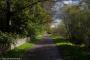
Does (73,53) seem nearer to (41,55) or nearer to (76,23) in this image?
(41,55)

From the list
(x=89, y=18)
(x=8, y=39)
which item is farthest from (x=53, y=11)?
(x=8, y=39)

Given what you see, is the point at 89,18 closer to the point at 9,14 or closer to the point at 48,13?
the point at 9,14

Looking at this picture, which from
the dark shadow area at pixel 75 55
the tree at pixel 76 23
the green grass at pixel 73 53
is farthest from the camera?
the tree at pixel 76 23

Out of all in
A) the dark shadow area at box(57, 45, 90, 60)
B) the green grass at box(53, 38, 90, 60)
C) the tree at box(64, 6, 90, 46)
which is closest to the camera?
the dark shadow area at box(57, 45, 90, 60)

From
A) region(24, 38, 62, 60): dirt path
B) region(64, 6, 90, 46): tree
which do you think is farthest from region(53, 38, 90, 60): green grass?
region(64, 6, 90, 46): tree

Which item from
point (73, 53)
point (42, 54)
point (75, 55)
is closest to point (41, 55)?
point (42, 54)

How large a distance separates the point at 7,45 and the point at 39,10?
18.9 meters

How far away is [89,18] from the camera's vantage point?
28.2 metres

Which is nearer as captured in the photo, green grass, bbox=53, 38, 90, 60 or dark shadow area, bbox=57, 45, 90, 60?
dark shadow area, bbox=57, 45, 90, 60

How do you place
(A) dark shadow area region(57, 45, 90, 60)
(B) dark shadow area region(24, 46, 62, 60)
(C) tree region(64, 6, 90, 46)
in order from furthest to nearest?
(C) tree region(64, 6, 90, 46)
(A) dark shadow area region(57, 45, 90, 60)
(B) dark shadow area region(24, 46, 62, 60)

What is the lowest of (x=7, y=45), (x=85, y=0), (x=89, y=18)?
(x=7, y=45)

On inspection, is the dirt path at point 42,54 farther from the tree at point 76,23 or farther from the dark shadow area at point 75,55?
the tree at point 76,23

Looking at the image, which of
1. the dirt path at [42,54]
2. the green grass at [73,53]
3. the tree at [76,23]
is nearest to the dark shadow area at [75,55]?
the green grass at [73,53]

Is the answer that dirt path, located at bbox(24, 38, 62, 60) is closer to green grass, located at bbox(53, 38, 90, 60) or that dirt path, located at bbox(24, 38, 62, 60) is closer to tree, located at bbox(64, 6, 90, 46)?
green grass, located at bbox(53, 38, 90, 60)
